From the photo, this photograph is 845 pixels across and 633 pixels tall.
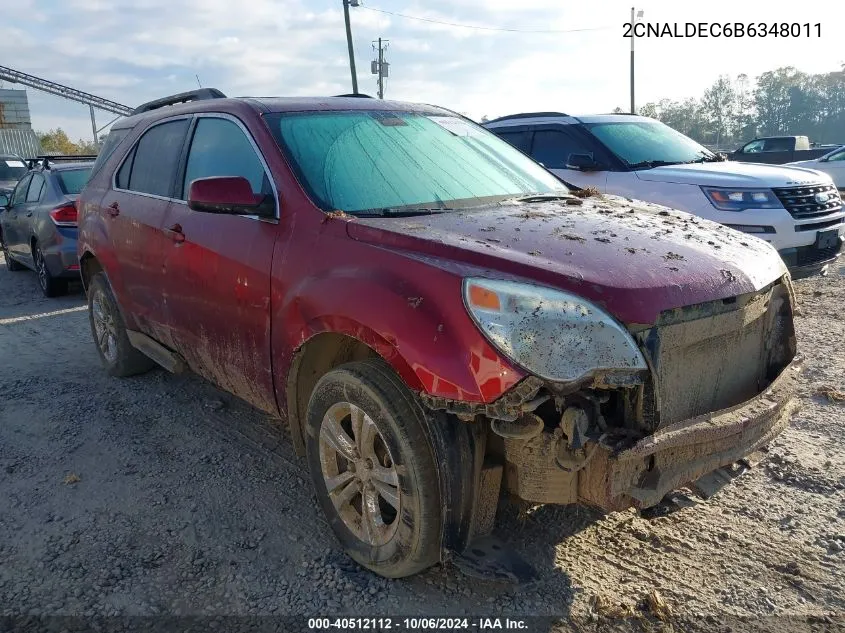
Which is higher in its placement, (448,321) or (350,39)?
(350,39)

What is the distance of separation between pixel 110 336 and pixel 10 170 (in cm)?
1556

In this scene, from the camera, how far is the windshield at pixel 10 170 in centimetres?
1755

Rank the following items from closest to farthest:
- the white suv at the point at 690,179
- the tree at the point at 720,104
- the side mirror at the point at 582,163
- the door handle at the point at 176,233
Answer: the door handle at the point at 176,233 < the white suv at the point at 690,179 < the side mirror at the point at 582,163 < the tree at the point at 720,104

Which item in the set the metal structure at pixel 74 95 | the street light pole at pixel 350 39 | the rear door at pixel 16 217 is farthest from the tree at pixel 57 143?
the rear door at pixel 16 217

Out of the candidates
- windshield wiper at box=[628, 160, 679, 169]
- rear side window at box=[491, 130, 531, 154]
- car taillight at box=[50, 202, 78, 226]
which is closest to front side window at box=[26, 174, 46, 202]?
car taillight at box=[50, 202, 78, 226]

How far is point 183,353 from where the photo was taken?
13.2ft

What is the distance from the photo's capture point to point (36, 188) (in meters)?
9.33

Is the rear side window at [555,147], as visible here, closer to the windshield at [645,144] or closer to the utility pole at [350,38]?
the windshield at [645,144]

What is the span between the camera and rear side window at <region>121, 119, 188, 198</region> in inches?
162

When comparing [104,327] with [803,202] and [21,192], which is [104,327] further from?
[803,202]

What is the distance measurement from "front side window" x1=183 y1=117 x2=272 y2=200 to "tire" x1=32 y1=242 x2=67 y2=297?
555 centimetres

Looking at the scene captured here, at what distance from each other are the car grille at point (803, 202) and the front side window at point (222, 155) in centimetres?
561

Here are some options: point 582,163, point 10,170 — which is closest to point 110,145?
point 582,163

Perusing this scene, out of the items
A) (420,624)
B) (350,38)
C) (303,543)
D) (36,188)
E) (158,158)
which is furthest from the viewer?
(350,38)
